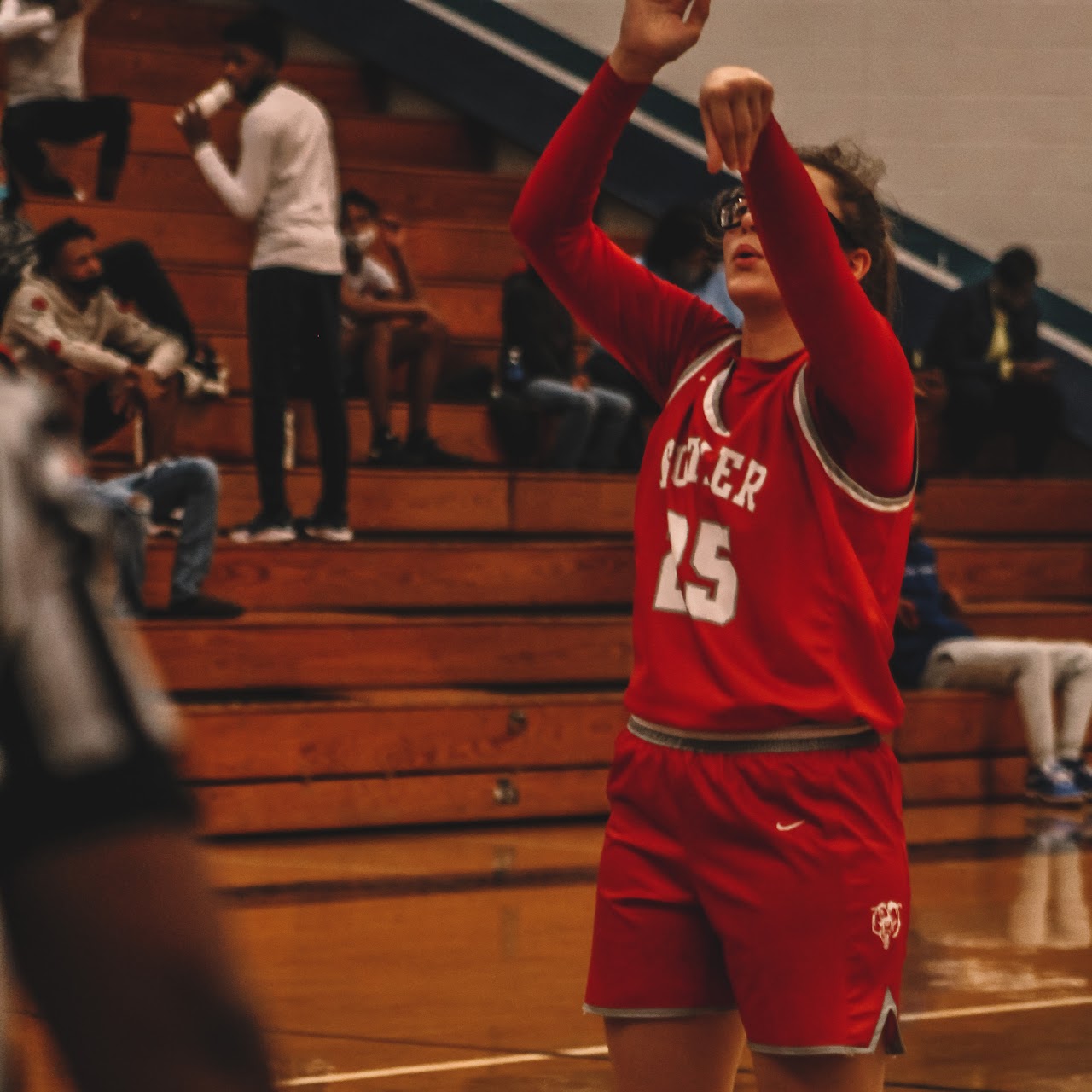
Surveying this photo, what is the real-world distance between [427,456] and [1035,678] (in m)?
2.36

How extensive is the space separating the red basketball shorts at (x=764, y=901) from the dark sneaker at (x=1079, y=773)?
480 cm

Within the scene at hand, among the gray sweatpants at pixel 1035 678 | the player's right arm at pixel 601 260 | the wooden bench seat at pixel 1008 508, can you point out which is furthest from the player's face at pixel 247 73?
the player's right arm at pixel 601 260

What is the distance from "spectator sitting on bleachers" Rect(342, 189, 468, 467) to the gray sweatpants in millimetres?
1971

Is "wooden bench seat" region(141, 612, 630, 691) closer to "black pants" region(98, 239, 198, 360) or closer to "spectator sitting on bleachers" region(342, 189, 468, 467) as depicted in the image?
"spectator sitting on bleachers" region(342, 189, 468, 467)

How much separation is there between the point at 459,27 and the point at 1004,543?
390 centimetres

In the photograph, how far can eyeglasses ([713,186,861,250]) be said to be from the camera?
6.73ft

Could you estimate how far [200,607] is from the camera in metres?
6.01

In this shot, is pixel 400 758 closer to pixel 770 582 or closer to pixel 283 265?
pixel 283 265

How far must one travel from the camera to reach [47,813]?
29.5 inches

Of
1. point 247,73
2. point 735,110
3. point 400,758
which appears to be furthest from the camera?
point 247,73

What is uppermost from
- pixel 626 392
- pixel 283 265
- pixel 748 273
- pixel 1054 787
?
pixel 748 273

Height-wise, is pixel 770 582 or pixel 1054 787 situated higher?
pixel 770 582

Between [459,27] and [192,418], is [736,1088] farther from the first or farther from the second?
[459,27]

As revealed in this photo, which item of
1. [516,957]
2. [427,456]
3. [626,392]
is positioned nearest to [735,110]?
[516,957]
